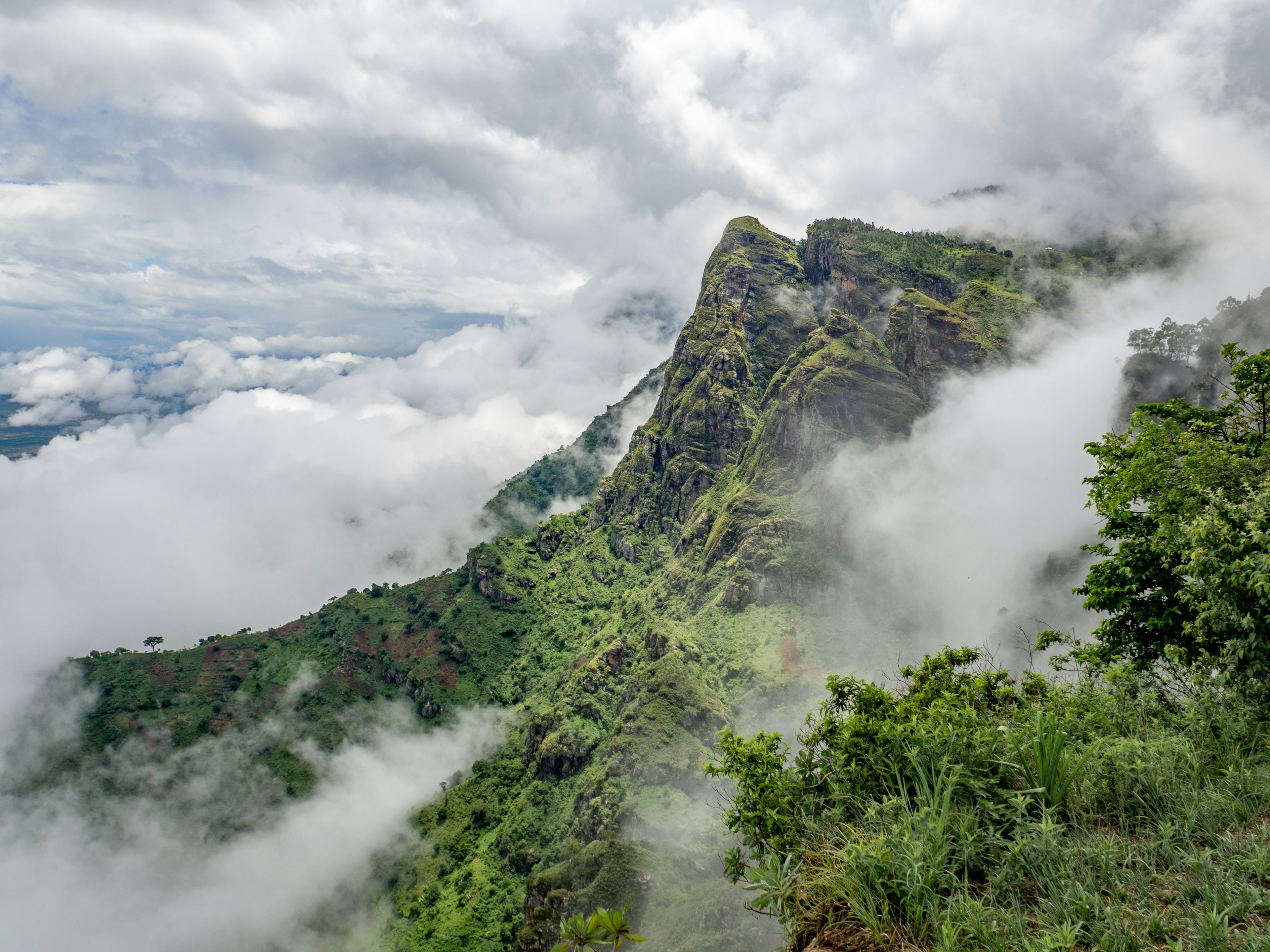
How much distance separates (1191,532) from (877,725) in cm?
806

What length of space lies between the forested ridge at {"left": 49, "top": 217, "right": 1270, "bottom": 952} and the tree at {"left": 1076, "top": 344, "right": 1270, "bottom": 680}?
0.11 m

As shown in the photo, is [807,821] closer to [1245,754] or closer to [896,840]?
[896,840]

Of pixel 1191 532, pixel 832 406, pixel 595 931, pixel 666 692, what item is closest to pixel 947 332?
pixel 832 406

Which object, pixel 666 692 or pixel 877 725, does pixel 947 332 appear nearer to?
pixel 666 692

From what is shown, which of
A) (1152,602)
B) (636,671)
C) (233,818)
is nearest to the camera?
(1152,602)

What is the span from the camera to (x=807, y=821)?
9336 mm

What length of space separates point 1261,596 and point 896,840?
374 inches

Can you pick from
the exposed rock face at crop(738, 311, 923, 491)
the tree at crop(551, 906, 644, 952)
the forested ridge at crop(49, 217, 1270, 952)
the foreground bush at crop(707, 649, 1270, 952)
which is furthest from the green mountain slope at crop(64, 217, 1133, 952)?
the tree at crop(551, 906, 644, 952)

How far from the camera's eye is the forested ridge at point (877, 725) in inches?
287

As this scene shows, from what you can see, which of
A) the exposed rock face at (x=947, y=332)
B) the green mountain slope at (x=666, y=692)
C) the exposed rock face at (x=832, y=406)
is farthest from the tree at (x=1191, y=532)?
the exposed rock face at (x=947, y=332)

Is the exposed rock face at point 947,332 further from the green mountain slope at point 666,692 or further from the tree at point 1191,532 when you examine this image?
the tree at point 1191,532

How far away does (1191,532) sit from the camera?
1260 cm

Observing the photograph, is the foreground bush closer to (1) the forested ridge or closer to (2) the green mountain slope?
(1) the forested ridge

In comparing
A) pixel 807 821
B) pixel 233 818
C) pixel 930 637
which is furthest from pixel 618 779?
Answer: pixel 233 818
